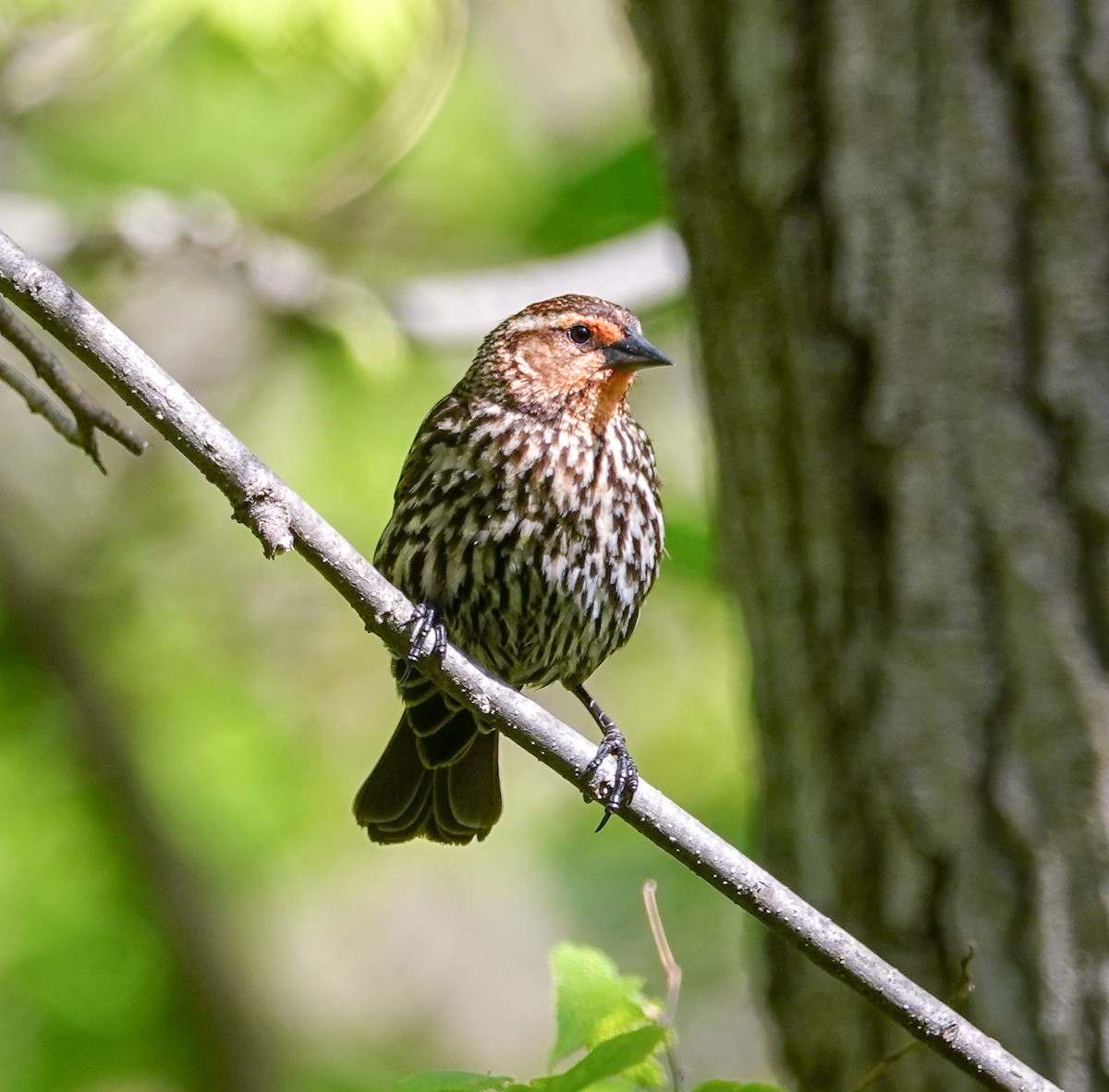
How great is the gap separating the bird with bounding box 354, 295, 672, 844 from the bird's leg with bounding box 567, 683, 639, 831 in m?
0.02

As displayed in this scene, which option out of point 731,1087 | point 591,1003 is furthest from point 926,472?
point 731,1087

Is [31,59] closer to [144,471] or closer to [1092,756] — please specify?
[144,471]

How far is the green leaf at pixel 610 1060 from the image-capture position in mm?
1868

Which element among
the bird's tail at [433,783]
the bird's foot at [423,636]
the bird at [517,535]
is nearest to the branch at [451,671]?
the bird's foot at [423,636]

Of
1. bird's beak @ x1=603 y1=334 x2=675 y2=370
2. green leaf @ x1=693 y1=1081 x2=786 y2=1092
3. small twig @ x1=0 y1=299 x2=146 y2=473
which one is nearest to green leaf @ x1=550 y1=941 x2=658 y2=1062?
green leaf @ x1=693 y1=1081 x2=786 y2=1092

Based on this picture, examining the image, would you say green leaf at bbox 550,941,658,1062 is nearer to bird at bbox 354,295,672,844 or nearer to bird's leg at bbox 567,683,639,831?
bird's leg at bbox 567,683,639,831

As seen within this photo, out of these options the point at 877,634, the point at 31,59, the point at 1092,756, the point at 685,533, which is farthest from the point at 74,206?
the point at 1092,756

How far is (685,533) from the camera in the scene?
5094 mm

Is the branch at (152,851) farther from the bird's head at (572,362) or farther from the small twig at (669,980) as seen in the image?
the small twig at (669,980)

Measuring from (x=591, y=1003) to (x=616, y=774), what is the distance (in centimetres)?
85

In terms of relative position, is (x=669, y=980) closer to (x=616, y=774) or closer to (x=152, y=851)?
(x=616, y=774)

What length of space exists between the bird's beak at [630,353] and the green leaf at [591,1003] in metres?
1.68

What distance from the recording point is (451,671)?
2457mm

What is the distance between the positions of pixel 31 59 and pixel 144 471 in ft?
5.76
